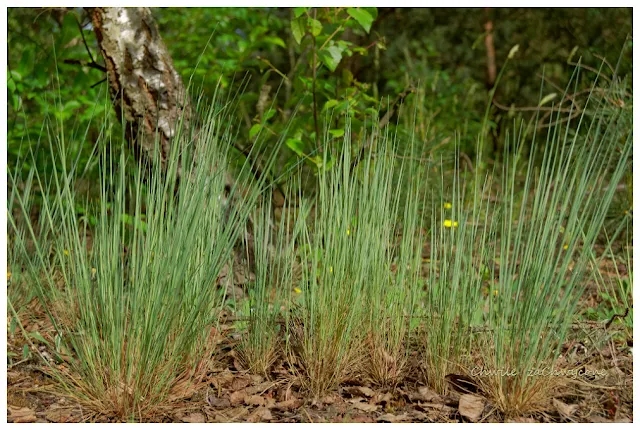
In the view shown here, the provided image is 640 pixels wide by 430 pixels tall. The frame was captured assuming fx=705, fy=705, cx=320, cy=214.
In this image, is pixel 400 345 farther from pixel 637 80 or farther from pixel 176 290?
pixel 637 80

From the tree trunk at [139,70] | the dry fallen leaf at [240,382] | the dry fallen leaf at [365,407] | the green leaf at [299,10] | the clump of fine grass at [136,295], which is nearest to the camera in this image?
the clump of fine grass at [136,295]

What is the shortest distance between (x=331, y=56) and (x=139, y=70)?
30.7 inches

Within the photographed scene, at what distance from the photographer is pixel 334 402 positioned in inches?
77.4

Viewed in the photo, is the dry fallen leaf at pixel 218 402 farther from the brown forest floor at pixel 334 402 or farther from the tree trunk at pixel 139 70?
the tree trunk at pixel 139 70

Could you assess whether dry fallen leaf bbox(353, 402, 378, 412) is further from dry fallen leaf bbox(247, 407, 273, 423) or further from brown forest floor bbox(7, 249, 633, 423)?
dry fallen leaf bbox(247, 407, 273, 423)

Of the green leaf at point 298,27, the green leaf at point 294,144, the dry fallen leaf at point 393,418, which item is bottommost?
the dry fallen leaf at point 393,418

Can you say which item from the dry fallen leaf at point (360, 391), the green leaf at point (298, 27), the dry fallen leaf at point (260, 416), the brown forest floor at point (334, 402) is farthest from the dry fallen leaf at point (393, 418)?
the green leaf at point (298, 27)

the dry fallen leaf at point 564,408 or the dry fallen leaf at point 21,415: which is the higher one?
the dry fallen leaf at point 564,408

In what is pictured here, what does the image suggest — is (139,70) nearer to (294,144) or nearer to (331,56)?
(294,144)

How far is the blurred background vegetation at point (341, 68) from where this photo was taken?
3.02 m

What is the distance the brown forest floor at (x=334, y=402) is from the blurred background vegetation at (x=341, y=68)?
0.73 meters

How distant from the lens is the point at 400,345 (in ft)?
6.89

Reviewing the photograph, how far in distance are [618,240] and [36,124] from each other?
3237 millimetres
